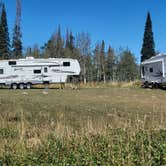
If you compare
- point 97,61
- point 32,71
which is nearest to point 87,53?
point 97,61

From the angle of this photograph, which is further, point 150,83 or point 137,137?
point 150,83

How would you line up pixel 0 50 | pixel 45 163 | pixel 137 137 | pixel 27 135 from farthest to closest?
pixel 0 50 < pixel 27 135 < pixel 137 137 < pixel 45 163

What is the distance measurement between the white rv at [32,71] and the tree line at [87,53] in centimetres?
1768

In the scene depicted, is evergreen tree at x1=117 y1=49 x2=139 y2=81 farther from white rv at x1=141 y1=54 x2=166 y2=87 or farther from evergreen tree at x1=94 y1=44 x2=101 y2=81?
white rv at x1=141 y1=54 x2=166 y2=87

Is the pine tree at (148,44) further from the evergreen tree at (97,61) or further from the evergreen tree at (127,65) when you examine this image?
the evergreen tree at (97,61)

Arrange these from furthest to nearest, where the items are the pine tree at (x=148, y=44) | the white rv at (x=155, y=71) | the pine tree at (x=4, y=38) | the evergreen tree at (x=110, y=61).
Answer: the evergreen tree at (x=110, y=61), the pine tree at (x=4, y=38), the pine tree at (x=148, y=44), the white rv at (x=155, y=71)

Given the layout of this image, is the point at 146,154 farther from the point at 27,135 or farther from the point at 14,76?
the point at 14,76

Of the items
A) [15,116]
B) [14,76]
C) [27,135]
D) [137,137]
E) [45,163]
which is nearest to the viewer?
[45,163]

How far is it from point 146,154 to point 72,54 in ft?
144

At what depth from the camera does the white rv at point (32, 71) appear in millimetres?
27031

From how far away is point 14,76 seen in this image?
1064 inches

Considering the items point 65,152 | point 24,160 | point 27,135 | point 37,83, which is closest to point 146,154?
point 65,152

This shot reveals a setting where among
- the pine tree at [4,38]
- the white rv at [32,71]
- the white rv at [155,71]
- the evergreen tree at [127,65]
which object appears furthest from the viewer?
the evergreen tree at [127,65]

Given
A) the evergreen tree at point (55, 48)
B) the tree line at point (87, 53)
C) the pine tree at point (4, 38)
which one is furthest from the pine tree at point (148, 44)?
the pine tree at point (4, 38)
